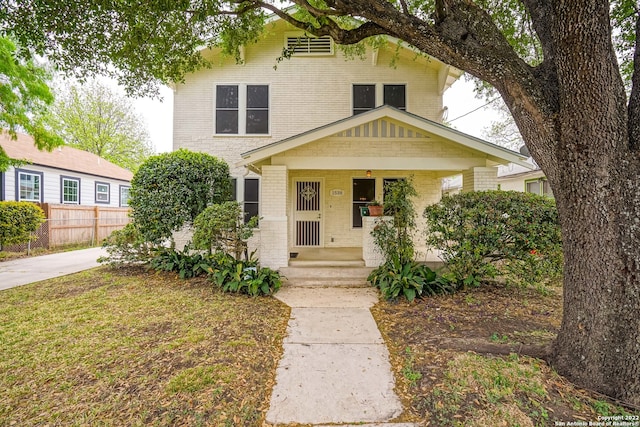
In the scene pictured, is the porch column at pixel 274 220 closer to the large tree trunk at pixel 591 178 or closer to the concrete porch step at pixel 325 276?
the concrete porch step at pixel 325 276

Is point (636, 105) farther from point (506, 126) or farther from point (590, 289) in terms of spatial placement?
point (506, 126)

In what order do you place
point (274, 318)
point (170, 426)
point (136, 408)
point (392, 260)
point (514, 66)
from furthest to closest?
1. point (392, 260)
2. point (274, 318)
3. point (514, 66)
4. point (136, 408)
5. point (170, 426)

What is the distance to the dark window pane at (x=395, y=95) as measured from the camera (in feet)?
32.4

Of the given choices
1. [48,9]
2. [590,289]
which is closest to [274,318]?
[590,289]

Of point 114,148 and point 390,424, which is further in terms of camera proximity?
point 114,148

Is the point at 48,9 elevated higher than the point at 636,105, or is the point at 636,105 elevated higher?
Answer: the point at 48,9

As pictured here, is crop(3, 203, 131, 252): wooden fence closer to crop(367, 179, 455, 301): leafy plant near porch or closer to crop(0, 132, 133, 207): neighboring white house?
crop(0, 132, 133, 207): neighboring white house

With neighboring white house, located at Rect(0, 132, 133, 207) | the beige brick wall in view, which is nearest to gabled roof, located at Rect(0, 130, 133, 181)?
neighboring white house, located at Rect(0, 132, 133, 207)

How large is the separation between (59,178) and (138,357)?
15.8 m

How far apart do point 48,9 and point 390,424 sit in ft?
25.1

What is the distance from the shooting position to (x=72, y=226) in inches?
503

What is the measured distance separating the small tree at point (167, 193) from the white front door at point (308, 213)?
3.24 m

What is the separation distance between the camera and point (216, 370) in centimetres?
311

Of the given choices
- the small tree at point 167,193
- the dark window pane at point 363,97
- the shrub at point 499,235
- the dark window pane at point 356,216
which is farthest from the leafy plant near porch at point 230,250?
the dark window pane at point 363,97
